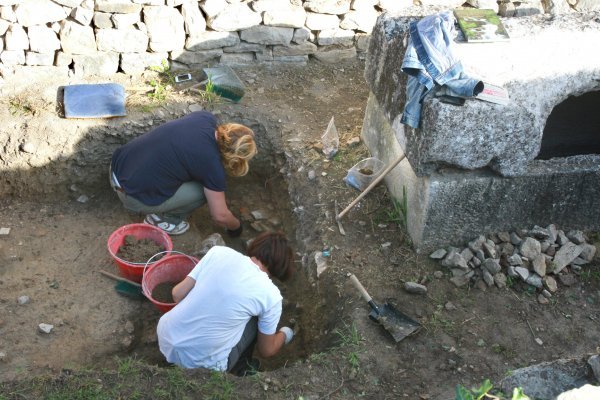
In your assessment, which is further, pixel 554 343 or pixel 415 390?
pixel 554 343

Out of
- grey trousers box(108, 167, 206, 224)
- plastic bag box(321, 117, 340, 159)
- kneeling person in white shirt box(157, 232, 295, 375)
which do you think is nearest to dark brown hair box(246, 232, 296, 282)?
kneeling person in white shirt box(157, 232, 295, 375)

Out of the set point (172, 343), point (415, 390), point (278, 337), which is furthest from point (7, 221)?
point (415, 390)

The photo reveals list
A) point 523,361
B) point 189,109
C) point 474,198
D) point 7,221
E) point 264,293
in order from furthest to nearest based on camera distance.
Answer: point 189,109, point 7,221, point 474,198, point 523,361, point 264,293

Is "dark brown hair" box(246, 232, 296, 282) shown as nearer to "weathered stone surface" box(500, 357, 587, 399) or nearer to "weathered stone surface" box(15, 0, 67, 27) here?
"weathered stone surface" box(500, 357, 587, 399)

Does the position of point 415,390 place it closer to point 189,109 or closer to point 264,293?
point 264,293

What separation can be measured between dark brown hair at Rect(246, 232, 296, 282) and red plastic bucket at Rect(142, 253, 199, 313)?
933 millimetres

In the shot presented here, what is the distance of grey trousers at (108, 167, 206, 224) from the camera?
464 centimetres

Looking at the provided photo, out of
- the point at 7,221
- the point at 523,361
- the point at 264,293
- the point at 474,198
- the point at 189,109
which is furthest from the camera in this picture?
the point at 189,109

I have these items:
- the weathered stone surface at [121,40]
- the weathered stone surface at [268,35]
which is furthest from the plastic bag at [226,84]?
the weathered stone surface at [121,40]

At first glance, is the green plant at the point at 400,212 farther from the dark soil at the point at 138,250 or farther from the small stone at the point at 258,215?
the dark soil at the point at 138,250

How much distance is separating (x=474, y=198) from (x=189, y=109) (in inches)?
94.4

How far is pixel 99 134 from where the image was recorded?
16.4 ft

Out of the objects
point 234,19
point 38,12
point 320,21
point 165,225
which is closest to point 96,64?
point 38,12

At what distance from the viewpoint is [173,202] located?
15.4 ft
